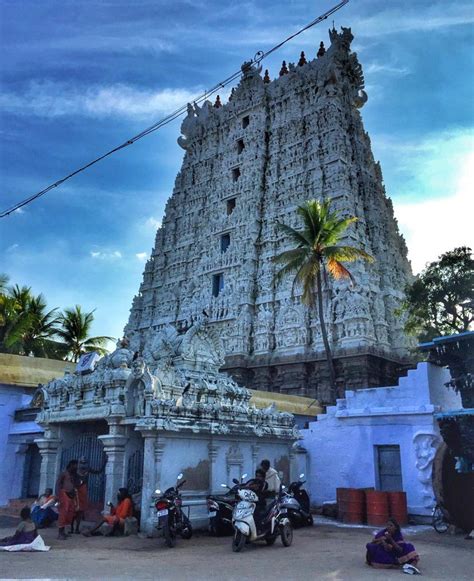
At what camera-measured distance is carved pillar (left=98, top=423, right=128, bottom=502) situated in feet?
40.8

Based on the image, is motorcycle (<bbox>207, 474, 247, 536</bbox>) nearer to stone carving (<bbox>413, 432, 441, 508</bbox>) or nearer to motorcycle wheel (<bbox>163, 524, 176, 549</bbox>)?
motorcycle wheel (<bbox>163, 524, 176, 549</bbox>)

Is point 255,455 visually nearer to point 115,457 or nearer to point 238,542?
point 115,457

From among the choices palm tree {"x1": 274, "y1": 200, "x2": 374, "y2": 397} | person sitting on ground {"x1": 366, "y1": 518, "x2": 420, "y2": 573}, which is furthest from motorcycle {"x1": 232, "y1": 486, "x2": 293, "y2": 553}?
palm tree {"x1": 274, "y1": 200, "x2": 374, "y2": 397}

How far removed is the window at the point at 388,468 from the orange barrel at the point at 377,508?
60.6 inches

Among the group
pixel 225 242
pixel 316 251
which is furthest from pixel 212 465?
pixel 225 242

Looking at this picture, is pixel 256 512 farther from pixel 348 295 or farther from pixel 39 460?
pixel 348 295

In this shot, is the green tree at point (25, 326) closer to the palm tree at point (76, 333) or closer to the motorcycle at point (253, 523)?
the palm tree at point (76, 333)

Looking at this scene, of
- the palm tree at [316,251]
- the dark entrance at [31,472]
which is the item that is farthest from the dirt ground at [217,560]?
the palm tree at [316,251]

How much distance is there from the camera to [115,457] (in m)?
12.5

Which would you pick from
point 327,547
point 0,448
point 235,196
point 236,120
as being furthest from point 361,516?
point 236,120

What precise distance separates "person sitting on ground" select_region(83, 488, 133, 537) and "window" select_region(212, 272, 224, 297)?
26808 mm

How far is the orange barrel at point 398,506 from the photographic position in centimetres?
1456

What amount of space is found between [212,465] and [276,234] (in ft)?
82.2

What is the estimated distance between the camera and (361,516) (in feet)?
49.2
